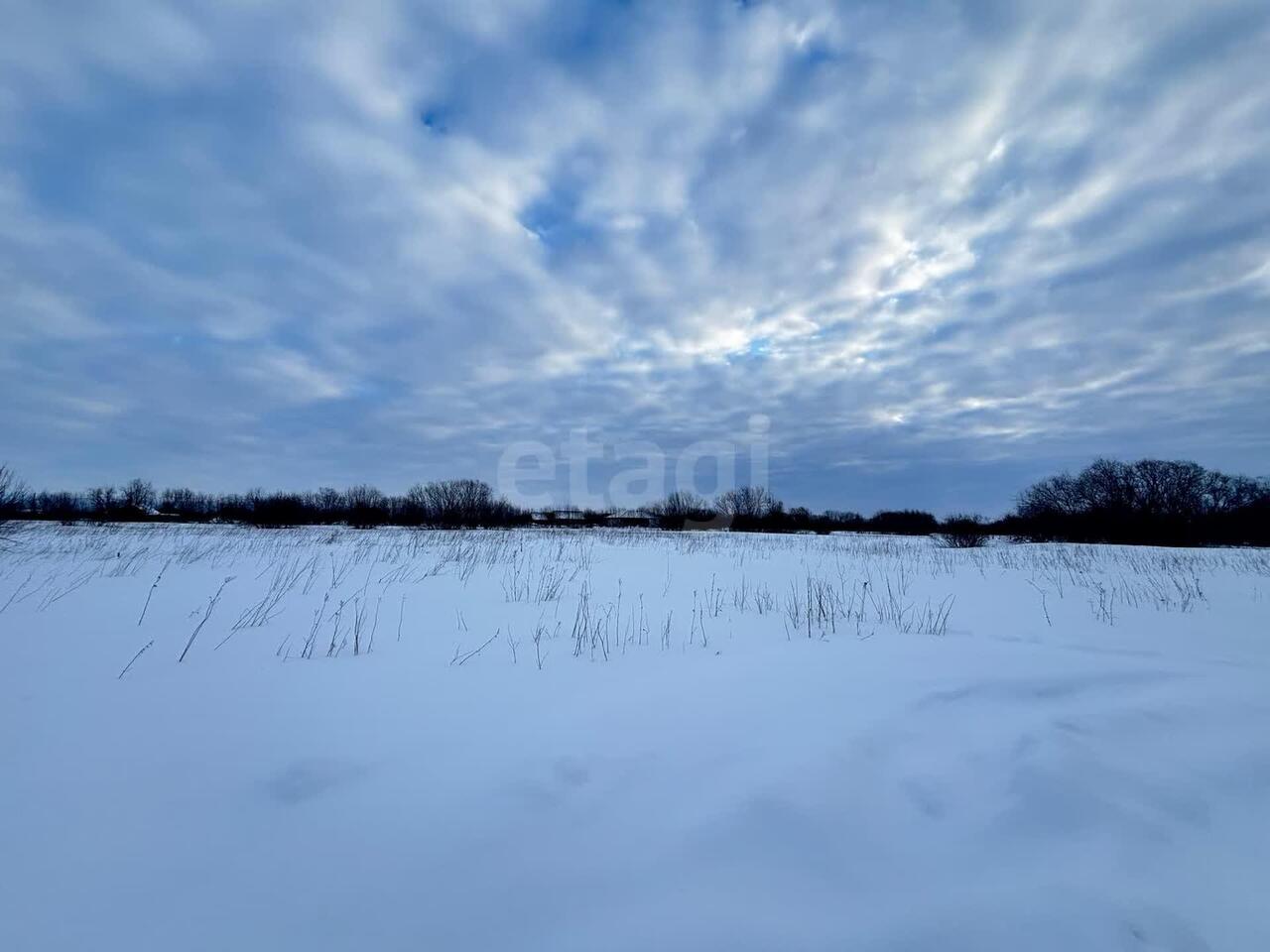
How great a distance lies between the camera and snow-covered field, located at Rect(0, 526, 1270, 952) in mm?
1609

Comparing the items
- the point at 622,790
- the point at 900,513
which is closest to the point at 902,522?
the point at 900,513

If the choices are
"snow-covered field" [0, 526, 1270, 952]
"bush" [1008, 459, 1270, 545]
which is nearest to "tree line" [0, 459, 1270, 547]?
"bush" [1008, 459, 1270, 545]

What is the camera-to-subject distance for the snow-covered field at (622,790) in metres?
1.61

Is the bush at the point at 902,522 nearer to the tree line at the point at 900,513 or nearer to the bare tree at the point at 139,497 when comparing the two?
the tree line at the point at 900,513

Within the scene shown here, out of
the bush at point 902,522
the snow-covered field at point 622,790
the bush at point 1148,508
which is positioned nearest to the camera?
the snow-covered field at point 622,790

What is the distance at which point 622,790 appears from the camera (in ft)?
7.68

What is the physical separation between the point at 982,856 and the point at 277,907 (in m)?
2.43

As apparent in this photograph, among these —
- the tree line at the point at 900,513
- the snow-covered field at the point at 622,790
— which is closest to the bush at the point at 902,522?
the tree line at the point at 900,513

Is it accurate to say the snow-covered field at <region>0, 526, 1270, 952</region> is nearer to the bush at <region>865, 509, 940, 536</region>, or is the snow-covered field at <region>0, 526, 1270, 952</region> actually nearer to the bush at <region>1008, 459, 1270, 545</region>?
the bush at <region>1008, 459, 1270, 545</region>

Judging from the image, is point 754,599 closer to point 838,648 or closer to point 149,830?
point 838,648

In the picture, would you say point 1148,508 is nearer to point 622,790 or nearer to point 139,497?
point 622,790

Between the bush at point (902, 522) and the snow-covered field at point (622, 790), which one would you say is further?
the bush at point (902, 522)

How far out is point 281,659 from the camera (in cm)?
421

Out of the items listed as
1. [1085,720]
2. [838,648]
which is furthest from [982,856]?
[838,648]
